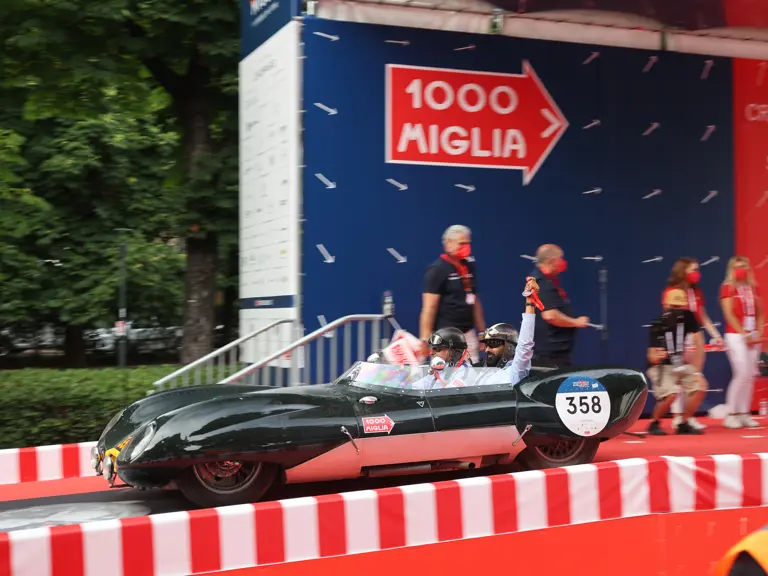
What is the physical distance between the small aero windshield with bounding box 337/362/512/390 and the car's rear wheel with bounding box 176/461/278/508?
1.00m

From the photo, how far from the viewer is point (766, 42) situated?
1151cm

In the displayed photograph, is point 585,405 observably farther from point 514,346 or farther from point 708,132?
point 708,132

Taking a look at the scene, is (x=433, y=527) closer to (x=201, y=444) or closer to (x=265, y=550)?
(x=265, y=550)

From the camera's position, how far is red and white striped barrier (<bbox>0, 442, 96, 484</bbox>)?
8.50m

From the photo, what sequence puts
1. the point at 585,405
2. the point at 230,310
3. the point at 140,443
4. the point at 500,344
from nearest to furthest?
the point at 140,443
the point at 585,405
the point at 500,344
the point at 230,310

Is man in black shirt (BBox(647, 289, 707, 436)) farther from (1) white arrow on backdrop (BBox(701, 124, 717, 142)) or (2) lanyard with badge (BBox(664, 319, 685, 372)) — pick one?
(1) white arrow on backdrop (BBox(701, 124, 717, 142))

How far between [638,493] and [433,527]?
1327mm

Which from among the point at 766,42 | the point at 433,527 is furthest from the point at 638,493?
the point at 766,42

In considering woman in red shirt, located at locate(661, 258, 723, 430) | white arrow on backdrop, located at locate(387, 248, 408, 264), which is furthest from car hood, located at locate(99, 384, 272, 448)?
woman in red shirt, located at locate(661, 258, 723, 430)

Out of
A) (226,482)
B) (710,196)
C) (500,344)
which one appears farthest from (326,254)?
(710,196)

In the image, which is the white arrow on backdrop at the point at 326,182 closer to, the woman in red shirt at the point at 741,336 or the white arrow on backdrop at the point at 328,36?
the white arrow on backdrop at the point at 328,36

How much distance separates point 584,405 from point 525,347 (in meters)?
0.58

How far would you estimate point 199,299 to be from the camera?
13.1 meters

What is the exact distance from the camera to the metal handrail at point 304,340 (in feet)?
28.9
